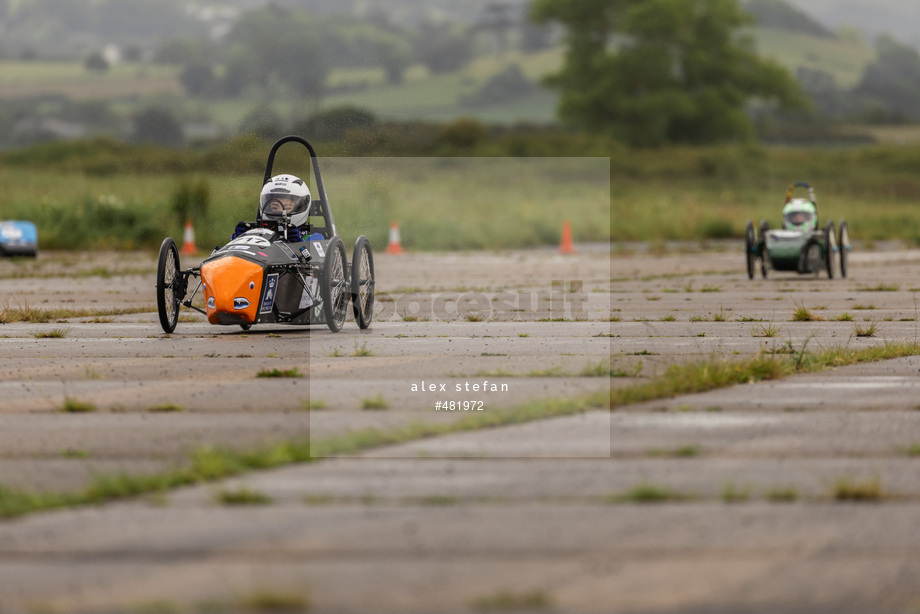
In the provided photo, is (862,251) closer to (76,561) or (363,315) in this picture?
(363,315)

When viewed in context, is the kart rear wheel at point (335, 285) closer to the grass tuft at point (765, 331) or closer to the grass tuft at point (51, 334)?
the grass tuft at point (51, 334)

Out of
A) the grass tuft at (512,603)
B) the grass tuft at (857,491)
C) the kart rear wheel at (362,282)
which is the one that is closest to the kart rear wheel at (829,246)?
the kart rear wheel at (362,282)

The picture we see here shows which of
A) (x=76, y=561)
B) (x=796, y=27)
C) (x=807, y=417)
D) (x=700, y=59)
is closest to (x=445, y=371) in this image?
(x=807, y=417)

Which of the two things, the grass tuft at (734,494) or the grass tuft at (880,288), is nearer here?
the grass tuft at (734,494)

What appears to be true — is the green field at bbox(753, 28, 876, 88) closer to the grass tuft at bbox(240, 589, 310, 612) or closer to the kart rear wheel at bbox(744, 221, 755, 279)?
the kart rear wheel at bbox(744, 221, 755, 279)

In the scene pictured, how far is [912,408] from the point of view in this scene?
335 inches

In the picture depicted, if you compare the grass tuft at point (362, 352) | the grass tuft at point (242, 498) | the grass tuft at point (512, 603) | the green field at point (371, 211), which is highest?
the green field at point (371, 211)

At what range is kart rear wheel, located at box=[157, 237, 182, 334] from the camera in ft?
42.2

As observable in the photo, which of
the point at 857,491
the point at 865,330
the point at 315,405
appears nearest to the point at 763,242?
the point at 865,330

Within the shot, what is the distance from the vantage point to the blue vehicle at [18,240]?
96.6 ft

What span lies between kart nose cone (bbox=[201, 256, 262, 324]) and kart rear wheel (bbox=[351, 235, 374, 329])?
3.16 ft

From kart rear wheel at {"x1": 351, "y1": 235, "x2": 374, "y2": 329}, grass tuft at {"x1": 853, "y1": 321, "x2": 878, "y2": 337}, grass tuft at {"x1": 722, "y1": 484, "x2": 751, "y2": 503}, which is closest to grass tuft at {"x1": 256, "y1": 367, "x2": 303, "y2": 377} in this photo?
kart rear wheel at {"x1": 351, "y1": 235, "x2": 374, "y2": 329}

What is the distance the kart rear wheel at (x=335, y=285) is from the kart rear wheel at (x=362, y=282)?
0.37 ft

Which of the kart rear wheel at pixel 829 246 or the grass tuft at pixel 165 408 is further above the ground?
the kart rear wheel at pixel 829 246
